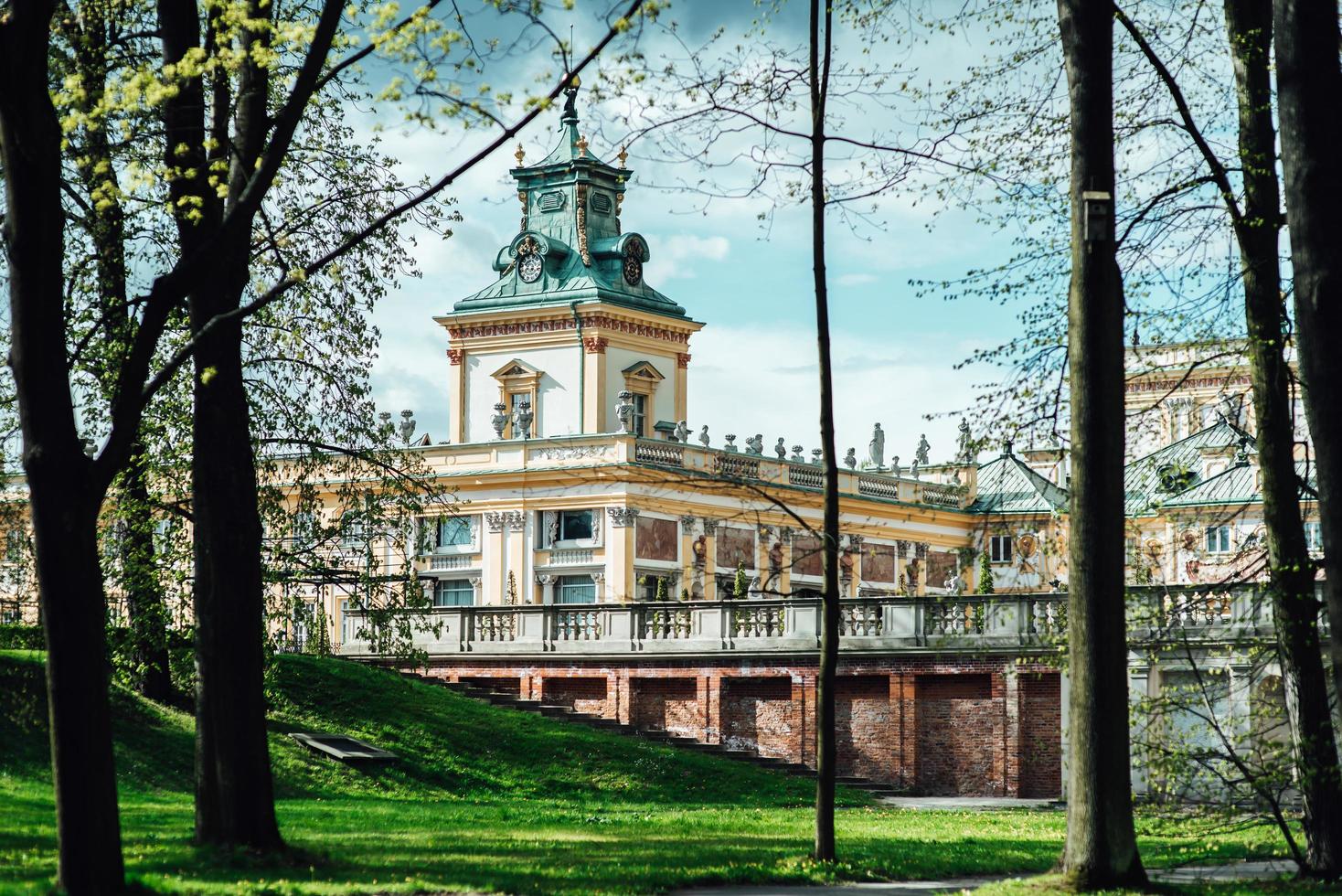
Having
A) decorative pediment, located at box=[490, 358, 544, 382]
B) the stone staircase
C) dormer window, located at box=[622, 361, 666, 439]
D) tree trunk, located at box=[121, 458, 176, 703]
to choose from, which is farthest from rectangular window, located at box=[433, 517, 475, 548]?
tree trunk, located at box=[121, 458, 176, 703]

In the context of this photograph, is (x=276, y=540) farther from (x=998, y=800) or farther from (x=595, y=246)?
(x=595, y=246)

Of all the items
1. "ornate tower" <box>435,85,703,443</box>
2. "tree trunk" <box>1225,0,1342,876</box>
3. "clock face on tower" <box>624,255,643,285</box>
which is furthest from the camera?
"clock face on tower" <box>624,255,643,285</box>

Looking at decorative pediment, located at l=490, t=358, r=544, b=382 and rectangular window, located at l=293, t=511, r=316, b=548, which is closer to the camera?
rectangular window, located at l=293, t=511, r=316, b=548

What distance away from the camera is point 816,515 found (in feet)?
243

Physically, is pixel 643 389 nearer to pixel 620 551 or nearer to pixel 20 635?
pixel 620 551

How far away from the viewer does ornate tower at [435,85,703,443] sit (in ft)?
259

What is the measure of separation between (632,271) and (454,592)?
733 inches

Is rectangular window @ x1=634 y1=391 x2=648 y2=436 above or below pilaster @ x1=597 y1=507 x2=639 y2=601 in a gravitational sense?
above

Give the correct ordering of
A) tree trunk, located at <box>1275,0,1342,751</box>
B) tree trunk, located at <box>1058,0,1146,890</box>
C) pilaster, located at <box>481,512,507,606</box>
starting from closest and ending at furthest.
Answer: tree trunk, located at <box>1275,0,1342,751</box>, tree trunk, located at <box>1058,0,1146,890</box>, pilaster, located at <box>481,512,507,606</box>

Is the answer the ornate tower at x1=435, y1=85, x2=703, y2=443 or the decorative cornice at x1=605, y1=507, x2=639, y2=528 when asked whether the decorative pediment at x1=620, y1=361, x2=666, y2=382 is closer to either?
the ornate tower at x1=435, y1=85, x2=703, y2=443

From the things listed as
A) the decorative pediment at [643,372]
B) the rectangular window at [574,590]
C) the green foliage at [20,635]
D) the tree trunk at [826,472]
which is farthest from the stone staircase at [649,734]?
the decorative pediment at [643,372]

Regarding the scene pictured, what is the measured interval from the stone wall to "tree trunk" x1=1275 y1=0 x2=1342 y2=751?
20.3 metres

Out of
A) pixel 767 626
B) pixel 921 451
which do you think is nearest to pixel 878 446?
pixel 921 451

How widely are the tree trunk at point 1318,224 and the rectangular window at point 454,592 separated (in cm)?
5893
